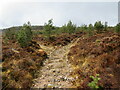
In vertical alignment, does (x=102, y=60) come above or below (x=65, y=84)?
above

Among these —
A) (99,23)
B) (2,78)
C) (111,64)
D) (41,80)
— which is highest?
(99,23)

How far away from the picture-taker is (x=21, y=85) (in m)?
8.68

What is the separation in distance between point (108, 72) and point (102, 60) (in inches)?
81.5

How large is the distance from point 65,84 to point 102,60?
3.99 meters

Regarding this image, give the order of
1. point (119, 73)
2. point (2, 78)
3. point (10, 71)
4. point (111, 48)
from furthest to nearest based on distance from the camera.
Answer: point (111, 48), point (10, 71), point (2, 78), point (119, 73)

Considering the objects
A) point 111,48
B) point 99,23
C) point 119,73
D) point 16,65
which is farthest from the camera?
point 99,23

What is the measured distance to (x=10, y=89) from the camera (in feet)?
27.0

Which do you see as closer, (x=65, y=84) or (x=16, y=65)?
(x=65, y=84)

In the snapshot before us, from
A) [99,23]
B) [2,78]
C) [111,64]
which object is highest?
[99,23]

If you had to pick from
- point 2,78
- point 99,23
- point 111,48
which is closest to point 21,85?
point 2,78

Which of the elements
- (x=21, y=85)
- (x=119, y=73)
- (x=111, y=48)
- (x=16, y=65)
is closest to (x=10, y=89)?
(x=21, y=85)

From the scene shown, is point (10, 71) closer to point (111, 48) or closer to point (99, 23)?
point (111, 48)

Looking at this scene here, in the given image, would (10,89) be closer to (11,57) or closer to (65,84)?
(65,84)

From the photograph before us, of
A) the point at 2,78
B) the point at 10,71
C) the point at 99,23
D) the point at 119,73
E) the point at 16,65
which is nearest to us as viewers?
the point at 119,73
